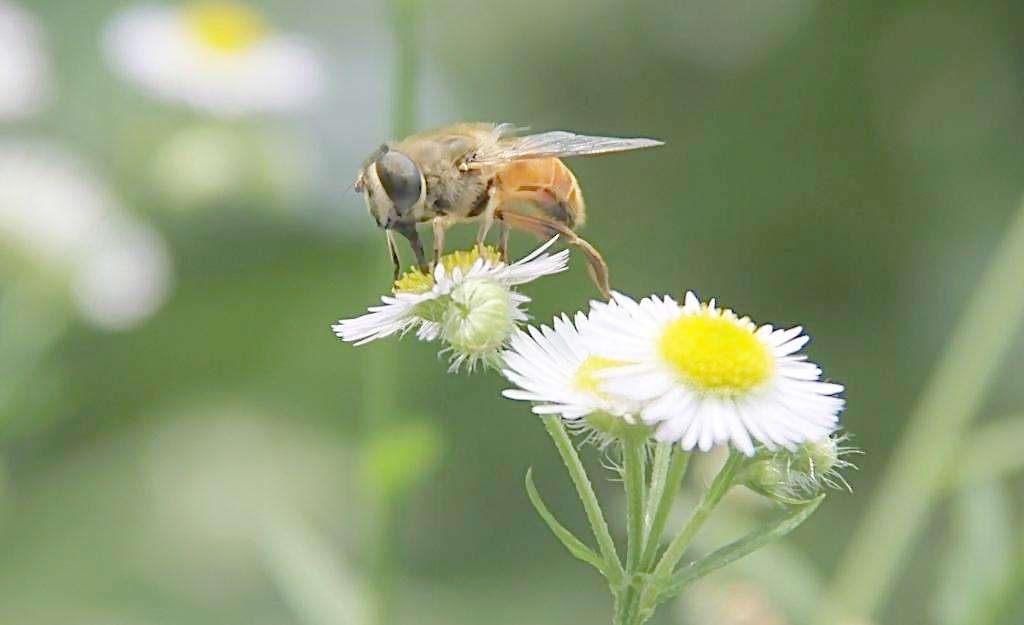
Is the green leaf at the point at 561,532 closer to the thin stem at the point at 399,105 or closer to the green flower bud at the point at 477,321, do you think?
the green flower bud at the point at 477,321

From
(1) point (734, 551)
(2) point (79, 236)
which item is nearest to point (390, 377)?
(1) point (734, 551)

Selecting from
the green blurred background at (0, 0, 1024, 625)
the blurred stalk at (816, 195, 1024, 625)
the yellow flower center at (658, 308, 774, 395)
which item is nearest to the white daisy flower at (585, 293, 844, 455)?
the yellow flower center at (658, 308, 774, 395)

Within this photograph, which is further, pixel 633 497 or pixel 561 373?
pixel 561 373

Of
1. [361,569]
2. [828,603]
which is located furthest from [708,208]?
[828,603]

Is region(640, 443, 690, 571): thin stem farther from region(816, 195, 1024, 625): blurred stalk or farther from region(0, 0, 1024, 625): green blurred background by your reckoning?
region(0, 0, 1024, 625): green blurred background

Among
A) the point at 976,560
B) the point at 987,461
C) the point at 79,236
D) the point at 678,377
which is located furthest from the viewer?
→ the point at 79,236

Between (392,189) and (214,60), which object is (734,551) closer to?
(392,189)
